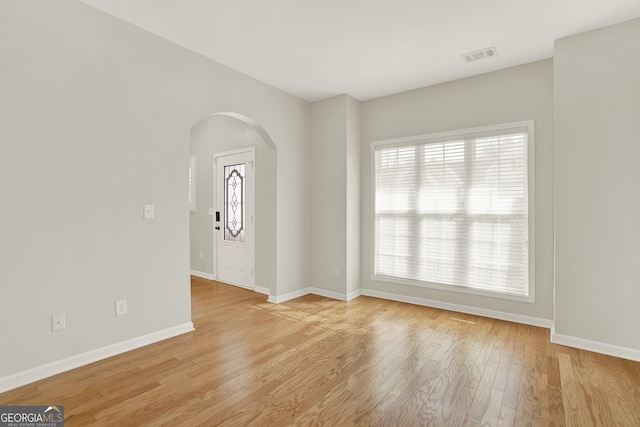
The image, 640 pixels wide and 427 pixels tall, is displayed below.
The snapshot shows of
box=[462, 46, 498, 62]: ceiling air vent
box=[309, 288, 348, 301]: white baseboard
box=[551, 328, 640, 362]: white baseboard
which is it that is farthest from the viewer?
box=[309, 288, 348, 301]: white baseboard

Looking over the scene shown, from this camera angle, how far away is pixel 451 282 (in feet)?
13.5

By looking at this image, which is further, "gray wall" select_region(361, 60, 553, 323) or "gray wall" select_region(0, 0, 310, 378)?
"gray wall" select_region(361, 60, 553, 323)

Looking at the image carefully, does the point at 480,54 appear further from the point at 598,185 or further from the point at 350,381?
the point at 350,381

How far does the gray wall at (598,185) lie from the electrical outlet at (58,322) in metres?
4.23

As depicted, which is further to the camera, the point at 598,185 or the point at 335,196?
the point at 335,196

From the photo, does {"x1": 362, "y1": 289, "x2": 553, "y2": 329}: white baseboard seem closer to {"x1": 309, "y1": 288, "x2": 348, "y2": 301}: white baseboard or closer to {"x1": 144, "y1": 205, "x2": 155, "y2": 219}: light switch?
{"x1": 309, "y1": 288, "x2": 348, "y2": 301}: white baseboard

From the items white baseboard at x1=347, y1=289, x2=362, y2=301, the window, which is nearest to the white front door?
white baseboard at x1=347, y1=289, x2=362, y2=301

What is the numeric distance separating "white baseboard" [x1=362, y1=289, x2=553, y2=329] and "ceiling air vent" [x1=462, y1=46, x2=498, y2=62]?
2812 mm

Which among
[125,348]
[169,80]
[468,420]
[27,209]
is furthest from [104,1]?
[468,420]

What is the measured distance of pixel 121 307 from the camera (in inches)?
114

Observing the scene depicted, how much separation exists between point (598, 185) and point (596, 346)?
4.67ft

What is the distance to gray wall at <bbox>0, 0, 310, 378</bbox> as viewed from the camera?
2334 millimetres

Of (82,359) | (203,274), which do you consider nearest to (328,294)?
(203,274)

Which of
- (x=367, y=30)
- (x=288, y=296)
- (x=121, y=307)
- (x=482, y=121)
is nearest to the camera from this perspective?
(x=121, y=307)
